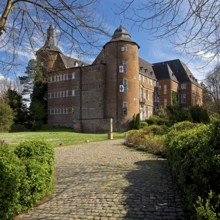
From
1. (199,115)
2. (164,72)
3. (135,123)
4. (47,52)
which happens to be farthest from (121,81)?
(47,52)

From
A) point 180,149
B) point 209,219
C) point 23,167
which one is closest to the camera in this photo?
point 209,219

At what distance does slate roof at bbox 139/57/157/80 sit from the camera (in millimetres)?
54706

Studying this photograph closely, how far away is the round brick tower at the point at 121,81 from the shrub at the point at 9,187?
38.4m

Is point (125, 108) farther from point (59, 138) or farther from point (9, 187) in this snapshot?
point (9, 187)

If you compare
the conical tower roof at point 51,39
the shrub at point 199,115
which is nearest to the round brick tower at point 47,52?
the conical tower roof at point 51,39

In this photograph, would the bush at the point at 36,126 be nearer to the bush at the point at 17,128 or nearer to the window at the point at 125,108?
the bush at the point at 17,128

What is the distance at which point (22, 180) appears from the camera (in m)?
5.16

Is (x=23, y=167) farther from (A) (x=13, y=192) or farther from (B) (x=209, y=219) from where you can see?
(B) (x=209, y=219)

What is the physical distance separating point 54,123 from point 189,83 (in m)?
34.3

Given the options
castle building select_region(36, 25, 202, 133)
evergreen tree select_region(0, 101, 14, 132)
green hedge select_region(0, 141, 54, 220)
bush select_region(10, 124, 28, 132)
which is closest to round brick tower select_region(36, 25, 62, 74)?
green hedge select_region(0, 141, 54, 220)

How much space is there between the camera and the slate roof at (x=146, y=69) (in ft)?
179

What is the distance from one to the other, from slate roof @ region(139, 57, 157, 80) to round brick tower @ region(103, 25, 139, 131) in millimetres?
9639

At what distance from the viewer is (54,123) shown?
170 ft

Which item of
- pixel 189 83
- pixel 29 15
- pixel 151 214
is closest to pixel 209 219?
pixel 151 214
